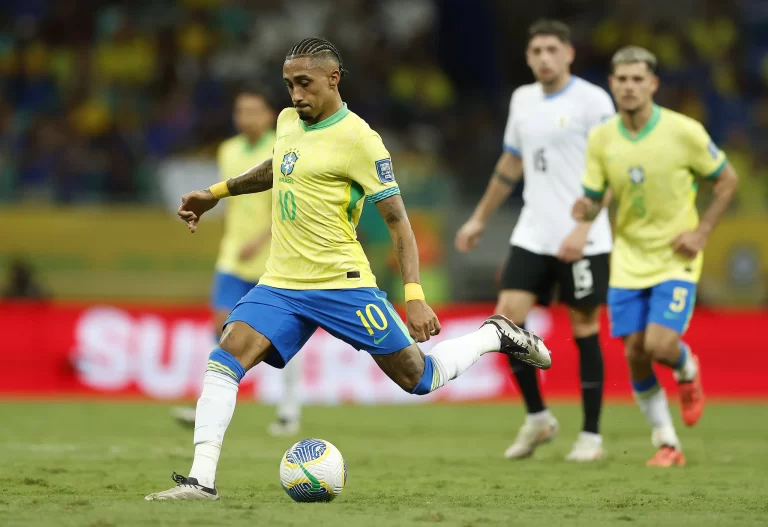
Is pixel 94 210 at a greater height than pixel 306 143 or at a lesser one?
greater

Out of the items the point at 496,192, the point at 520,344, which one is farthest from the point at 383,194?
the point at 496,192

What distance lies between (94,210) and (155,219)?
34.0 inches

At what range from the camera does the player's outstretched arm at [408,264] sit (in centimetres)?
605

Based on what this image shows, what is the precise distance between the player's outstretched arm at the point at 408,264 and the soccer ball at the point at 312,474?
75cm

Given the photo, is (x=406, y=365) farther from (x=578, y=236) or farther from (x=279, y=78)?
(x=279, y=78)

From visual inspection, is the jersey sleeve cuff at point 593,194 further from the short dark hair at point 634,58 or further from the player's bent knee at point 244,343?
the player's bent knee at point 244,343

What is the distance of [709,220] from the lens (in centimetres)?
823

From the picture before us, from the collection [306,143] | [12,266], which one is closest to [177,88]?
[12,266]

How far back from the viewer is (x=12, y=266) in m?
16.5

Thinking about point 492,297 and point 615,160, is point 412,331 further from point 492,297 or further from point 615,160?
point 492,297

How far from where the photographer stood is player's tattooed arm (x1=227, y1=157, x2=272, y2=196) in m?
6.61

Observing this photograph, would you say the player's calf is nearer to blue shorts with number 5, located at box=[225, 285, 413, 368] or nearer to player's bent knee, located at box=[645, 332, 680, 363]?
blue shorts with number 5, located at box=[225, 285, 413, 368]

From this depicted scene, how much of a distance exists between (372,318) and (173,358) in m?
9.31

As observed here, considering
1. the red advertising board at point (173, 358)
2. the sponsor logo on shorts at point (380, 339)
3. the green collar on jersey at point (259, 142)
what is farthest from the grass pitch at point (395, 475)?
the green collar on jersey at point (259, 142)
